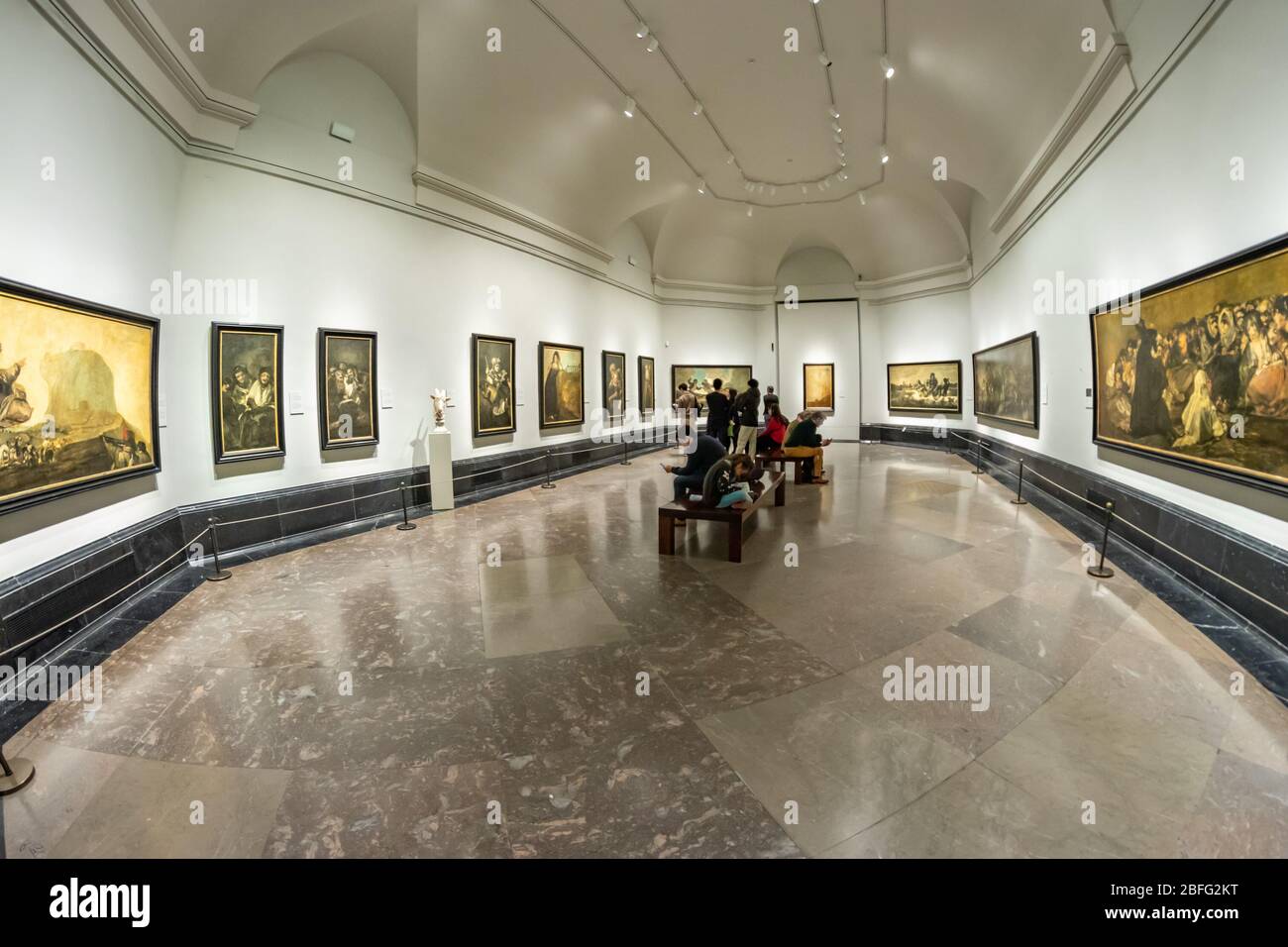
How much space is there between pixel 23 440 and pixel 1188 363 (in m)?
10.4

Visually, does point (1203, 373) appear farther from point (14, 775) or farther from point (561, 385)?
point (561, 385)

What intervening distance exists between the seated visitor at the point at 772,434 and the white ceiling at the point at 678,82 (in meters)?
6.66

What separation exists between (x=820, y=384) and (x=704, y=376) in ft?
16.1

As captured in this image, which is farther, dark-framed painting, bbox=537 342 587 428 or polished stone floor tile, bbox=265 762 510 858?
dark-framed painting, bbox=537 342 587 428

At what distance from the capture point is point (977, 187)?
13.3 meters

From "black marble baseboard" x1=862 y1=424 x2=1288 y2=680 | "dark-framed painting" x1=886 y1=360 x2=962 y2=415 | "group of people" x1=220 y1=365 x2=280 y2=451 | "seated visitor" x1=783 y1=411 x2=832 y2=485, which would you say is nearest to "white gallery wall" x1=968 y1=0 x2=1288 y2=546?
"black marble baseboard" x1=862 y1=424 x2=1288 y2=680

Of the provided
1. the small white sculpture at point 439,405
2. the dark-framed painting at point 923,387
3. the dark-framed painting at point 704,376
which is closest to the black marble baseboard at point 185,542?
the small white sculpture at point 439,405

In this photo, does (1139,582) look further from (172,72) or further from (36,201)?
(172,72)

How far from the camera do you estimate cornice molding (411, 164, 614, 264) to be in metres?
10.1

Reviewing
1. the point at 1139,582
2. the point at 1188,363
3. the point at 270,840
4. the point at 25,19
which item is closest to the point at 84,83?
the point at 25,19

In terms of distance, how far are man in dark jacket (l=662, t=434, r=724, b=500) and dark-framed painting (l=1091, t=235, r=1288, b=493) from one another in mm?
4831

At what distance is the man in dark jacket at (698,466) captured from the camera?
25.1 ft

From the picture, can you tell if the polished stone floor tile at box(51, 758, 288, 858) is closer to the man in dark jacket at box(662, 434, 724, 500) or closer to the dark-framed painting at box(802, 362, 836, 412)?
the man in dark jacket at box(662, 434, 724, 500)

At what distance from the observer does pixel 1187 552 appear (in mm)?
5434
